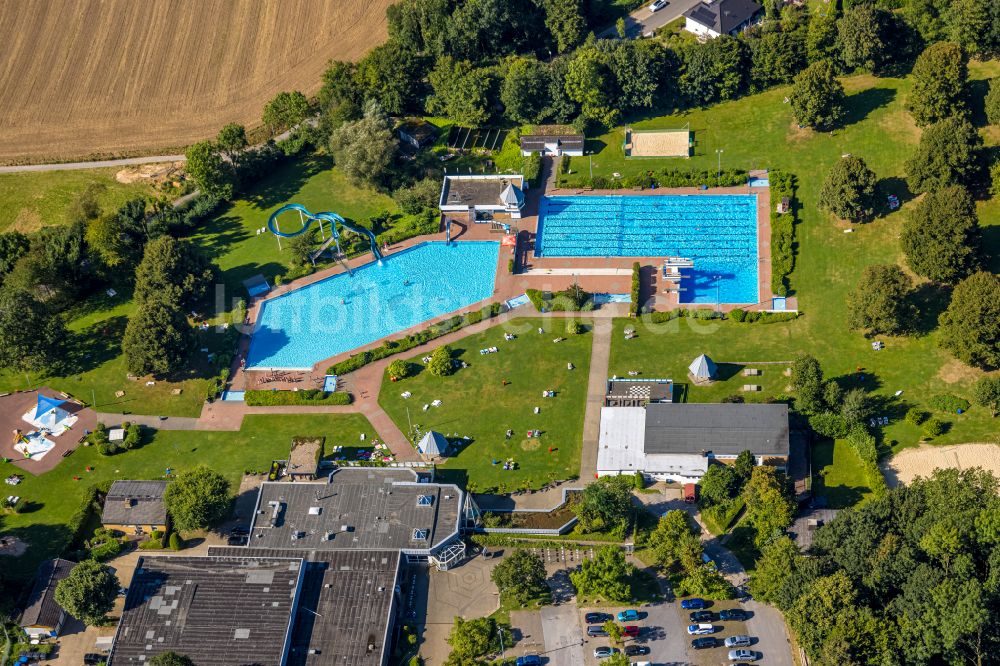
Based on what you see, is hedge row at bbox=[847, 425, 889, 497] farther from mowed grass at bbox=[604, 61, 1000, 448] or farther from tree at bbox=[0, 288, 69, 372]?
tree at bbox=[0, 288, 69, 372]

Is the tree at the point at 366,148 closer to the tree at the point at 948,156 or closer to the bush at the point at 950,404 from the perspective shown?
the tree at the point at 948,156

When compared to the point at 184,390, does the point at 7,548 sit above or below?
below

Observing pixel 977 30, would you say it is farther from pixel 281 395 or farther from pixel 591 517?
pixel 281 395

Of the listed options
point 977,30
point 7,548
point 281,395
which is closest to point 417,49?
→ point 281,395

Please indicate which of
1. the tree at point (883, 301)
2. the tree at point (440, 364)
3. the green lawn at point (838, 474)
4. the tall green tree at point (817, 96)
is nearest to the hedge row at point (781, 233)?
the tall green tree at point (817, 96)

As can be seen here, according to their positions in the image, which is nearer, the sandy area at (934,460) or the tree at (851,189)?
the sandy area at (934,460)

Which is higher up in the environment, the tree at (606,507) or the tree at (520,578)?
the tree at (606,507)
